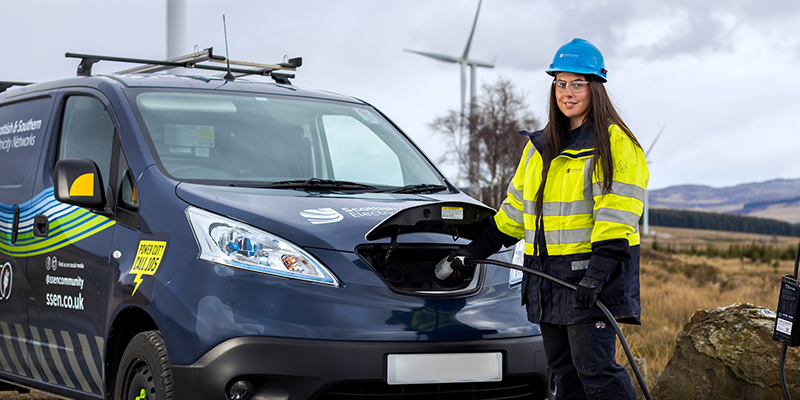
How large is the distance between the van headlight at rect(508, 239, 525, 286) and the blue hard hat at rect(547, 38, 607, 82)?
913 millimetres

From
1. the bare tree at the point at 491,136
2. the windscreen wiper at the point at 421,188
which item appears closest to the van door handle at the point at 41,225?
the windscreen wiper at the point at 421,188

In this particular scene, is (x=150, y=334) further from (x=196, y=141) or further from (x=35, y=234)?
(x=35, y=234)

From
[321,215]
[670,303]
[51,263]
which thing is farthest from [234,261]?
[670,303]

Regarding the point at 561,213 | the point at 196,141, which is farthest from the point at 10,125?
the point at 561,213

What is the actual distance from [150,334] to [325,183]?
1.15m

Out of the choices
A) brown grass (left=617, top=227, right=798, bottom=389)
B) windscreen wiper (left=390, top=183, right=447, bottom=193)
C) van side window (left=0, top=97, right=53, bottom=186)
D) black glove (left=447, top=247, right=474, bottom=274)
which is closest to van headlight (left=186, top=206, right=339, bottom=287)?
black glove (left=447, top=247, right=474, bottom=274)

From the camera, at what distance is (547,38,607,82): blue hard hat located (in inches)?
133

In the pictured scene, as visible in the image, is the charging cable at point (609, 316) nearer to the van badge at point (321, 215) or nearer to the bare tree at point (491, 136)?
the van badge at point (321, 215)

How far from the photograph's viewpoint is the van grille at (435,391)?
3252 millimetres

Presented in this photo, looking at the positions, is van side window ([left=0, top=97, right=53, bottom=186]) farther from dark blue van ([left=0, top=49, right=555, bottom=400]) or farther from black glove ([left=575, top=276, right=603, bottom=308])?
black glove ([left=575, top=276, right=603, bottom=308])

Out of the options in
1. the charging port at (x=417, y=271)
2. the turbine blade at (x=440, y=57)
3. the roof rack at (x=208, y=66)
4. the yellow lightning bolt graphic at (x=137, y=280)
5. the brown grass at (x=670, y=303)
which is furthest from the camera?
the turbine blade at (x=440, y=57)

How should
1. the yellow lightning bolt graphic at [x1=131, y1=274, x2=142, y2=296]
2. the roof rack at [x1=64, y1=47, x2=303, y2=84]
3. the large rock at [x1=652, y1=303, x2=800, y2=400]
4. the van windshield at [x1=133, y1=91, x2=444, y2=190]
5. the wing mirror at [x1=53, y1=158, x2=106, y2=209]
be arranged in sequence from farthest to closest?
the roof rack at [x1=64, y1=47, x2=303, y2=84], the large rock at [x1=652, y1=303, x2=800, y2=400], the van windshield at [x1=133, y1=91, x2=444, y2=190], the wing mirror at [x1=53, y1=158, x2=106, y2=209], the yellow lightning bolt graphic at [x1=131, y1=274, x2=142, y2=296]

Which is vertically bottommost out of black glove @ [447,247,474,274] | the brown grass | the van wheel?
the brown grass

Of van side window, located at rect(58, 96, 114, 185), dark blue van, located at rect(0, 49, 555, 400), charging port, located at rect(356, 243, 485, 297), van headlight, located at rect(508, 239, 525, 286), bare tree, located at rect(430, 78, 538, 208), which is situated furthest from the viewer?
bare tree, located at rect(430, 78, 538, 208)
